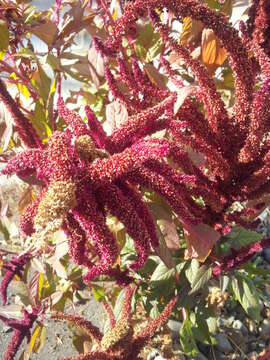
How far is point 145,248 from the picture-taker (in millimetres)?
644

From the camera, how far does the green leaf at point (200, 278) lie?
113 cm

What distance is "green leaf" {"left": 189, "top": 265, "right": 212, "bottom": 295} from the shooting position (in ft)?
3.72

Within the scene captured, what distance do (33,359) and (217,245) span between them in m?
1.09

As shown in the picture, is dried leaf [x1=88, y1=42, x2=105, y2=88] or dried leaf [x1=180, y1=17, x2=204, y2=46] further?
dried leaf [x1=180, y1=17, x2=204, y2=46]

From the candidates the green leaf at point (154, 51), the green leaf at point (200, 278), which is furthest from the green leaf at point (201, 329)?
the green leaf at point (154, 51)

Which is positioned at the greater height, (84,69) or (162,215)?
(84,69)

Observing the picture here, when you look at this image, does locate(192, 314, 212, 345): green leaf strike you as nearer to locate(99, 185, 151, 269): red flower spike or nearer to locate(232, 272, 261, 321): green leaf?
locate(232, 272, 261, 321): green leaf

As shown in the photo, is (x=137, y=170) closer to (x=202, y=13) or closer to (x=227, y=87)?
(x=202, y=13)

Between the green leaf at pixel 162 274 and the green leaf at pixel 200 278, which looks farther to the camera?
the green leaf at pixel 162 274

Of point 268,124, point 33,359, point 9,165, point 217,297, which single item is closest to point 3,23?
point 9,165

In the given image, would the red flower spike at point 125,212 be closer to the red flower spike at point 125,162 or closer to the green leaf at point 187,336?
the red flower spike at point 125,162

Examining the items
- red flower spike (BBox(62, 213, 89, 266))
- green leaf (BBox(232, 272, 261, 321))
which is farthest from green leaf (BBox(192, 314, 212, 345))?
red flower spike (BBox(62, 213, 89, 266))

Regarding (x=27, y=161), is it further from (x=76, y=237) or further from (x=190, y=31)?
(x=190, y=31)

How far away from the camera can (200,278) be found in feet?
3.78
